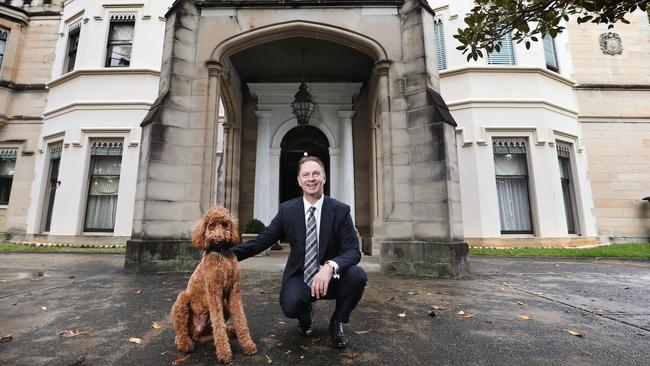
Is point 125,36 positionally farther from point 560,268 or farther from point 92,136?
point 560,268

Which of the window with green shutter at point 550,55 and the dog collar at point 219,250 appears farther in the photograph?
the window with green shutter at point 550,55

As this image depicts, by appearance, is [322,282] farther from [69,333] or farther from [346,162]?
[346,162]

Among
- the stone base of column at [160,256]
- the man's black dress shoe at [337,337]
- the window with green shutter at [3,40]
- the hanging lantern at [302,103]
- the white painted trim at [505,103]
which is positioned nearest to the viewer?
the man's black dress shoe at [337,337]

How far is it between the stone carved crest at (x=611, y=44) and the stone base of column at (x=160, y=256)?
18075mm

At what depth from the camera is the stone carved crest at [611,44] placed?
13.8 m

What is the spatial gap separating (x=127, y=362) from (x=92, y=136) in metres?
13.0


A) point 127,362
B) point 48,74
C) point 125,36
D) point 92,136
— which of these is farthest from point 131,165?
point 127,362

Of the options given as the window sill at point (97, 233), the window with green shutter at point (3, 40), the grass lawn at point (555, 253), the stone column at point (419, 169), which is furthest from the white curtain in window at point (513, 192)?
the window with green shutter at point (3, 40)

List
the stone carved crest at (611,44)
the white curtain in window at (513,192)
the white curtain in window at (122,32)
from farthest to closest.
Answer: the stone carved crest at (611,44) < the white curtain in window at (122,32) < the white curtain in window at (513,192)

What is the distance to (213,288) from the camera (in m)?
2.23

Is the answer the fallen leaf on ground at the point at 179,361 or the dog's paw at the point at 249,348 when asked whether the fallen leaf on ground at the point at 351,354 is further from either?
the fallen leaf on ground at the point at 179,361

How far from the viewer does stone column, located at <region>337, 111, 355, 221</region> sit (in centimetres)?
991

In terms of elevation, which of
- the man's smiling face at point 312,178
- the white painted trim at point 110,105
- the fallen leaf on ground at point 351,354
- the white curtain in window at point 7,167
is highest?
the white painted trim at point 110,105

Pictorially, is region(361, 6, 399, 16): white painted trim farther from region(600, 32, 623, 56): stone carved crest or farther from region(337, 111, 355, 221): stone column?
region(600, 32, 623, 56): stone carved crest
